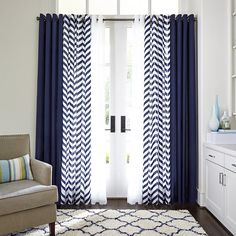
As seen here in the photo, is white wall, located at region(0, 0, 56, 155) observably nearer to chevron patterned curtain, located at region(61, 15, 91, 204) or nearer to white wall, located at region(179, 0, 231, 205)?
chevron patterned curtain, located at region(61, 15, 91, 204)

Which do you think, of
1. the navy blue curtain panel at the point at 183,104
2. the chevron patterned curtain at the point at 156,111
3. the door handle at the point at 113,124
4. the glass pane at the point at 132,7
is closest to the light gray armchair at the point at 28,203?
the door handle at the point at 113,124

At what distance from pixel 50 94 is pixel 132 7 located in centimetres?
162

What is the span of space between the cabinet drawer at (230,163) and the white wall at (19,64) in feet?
7.74

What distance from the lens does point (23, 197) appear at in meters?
2.42

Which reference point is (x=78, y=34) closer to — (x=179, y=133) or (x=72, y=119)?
(x=72, y=119)

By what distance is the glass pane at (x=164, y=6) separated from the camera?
384cm

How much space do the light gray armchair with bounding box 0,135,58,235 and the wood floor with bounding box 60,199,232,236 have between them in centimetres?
85

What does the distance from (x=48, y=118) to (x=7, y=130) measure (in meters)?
0.61

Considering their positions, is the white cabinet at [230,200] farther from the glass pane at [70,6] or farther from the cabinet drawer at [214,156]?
the glass pane at [70,6]

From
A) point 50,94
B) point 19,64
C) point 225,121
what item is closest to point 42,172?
point 50,94

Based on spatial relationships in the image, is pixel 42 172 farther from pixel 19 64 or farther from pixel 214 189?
pixel 214 189

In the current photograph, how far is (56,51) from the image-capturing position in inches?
141

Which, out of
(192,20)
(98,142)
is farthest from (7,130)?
(192,20)

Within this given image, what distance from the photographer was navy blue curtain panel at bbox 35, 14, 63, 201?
356 cm
